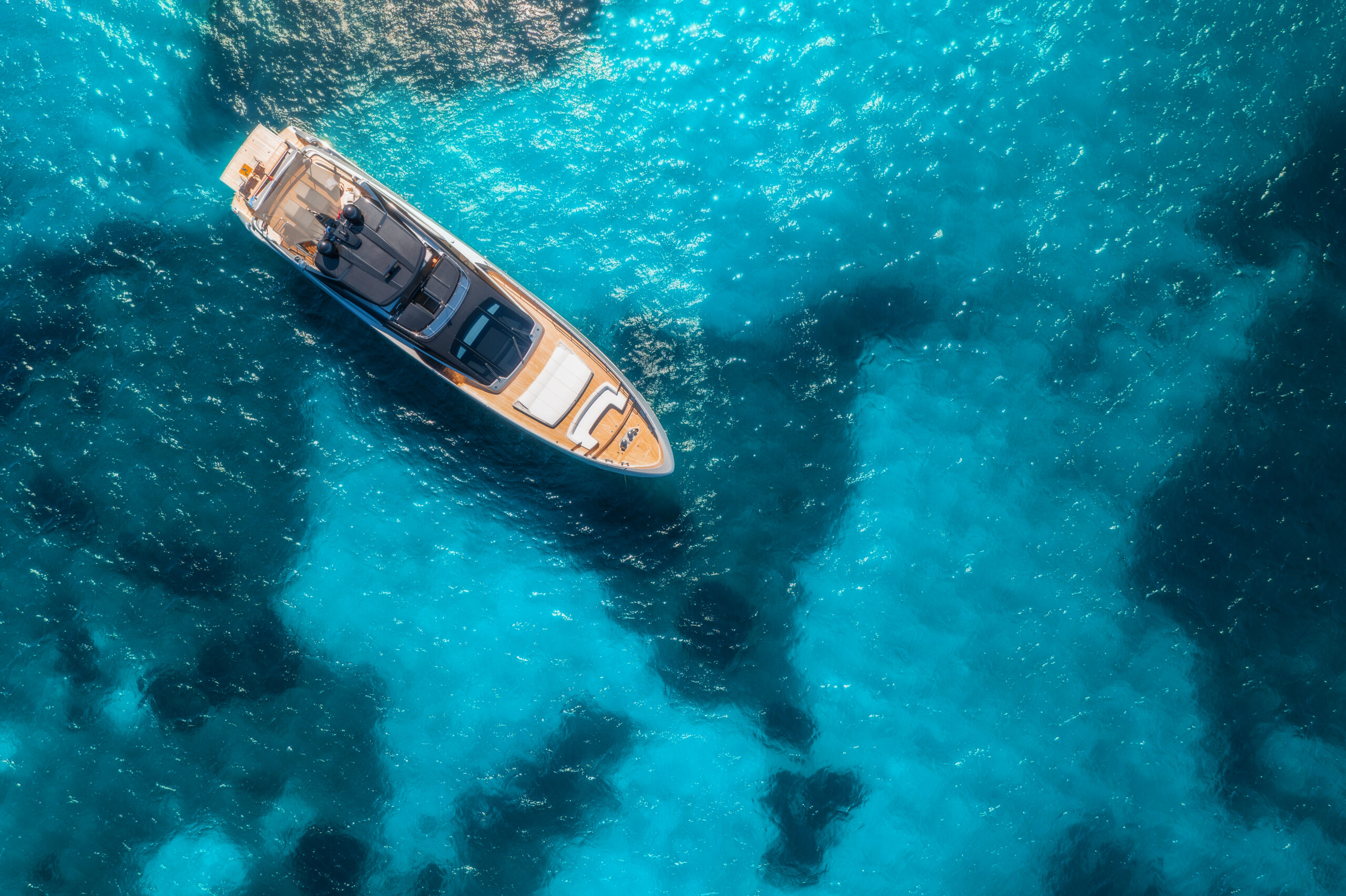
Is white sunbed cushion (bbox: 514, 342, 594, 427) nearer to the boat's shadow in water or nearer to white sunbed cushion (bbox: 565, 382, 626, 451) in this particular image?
white sunbed cushion (bbox: 565, 382, 626, 451)

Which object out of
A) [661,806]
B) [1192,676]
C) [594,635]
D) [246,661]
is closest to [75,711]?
[246,661]

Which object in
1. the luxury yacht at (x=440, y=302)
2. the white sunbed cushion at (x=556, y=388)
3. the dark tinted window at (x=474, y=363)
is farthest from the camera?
the white sunbed cushion at (x=556, y=388)

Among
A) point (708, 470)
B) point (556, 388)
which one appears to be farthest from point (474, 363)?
point (708, 470)

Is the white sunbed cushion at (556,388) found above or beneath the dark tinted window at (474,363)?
above

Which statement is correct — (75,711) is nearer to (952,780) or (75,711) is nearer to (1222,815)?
(952,780)

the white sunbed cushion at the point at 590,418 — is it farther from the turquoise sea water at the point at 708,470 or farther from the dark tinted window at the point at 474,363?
the dark tinted window at the point at 474,363

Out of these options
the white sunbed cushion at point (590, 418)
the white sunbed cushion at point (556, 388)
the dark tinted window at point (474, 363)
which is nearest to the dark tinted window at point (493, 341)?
the dark tinted window at point (474, 363)

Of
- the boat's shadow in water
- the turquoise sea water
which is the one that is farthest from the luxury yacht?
the turquoise sea water

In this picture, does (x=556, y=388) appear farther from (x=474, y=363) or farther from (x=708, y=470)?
(x=708, y=470)
